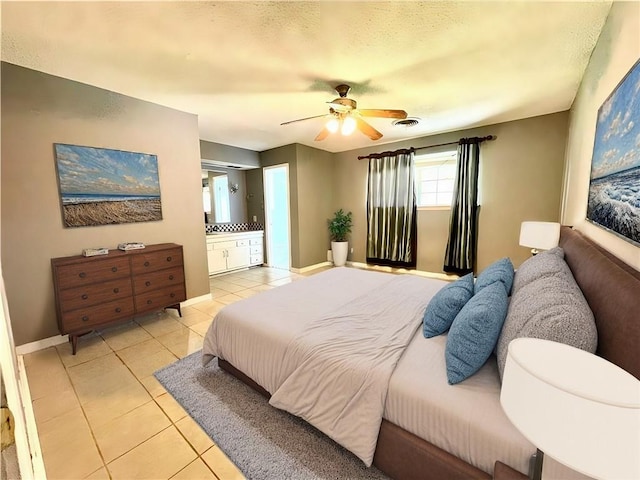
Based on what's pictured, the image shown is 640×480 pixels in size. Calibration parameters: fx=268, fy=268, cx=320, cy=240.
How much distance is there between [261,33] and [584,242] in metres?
2.42

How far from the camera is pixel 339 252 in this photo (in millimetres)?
5586

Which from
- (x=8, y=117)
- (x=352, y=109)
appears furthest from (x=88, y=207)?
(x=352, y=109)

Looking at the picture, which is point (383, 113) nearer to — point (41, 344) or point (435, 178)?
point (435, 178)

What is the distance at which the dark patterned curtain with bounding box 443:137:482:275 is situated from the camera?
4.07 m

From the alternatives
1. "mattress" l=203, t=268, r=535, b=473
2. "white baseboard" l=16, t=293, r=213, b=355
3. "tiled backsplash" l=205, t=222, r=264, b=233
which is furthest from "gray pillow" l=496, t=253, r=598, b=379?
"tiled backsplash" l=205, t=222, r=264, b=233

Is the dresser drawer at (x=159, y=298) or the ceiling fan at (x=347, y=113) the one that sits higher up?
the ceiling fan at (x=347, y=113)

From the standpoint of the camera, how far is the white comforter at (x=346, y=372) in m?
1.25

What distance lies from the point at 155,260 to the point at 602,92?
400cm

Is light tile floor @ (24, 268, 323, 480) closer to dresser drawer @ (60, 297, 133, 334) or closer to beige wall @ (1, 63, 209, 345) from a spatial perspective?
dresser drawer @ (60, 297, 133, 334)

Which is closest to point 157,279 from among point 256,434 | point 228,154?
point 256,434

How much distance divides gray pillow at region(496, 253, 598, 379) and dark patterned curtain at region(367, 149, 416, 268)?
3496mm

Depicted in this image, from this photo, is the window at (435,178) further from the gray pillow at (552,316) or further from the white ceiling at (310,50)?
the gray pillow at (552,316)

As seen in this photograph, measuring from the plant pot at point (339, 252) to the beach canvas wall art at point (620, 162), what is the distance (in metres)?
4.10

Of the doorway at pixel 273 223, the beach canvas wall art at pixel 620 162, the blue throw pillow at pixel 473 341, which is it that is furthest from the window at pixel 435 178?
the blue throw pillow at pixel 473 341
